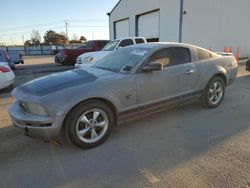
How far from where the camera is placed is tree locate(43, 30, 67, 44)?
246ft

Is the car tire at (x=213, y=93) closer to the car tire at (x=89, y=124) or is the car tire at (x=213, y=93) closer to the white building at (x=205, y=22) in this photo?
the car tire at (x=89, y=124)

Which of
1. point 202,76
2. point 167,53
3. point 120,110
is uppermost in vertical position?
point 167,53

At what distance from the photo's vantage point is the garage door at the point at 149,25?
20036 millimetres

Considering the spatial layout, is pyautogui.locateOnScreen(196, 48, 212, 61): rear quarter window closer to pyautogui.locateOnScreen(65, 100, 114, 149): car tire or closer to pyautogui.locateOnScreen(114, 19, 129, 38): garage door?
pyautogui.locateOnScreen(65, 100, 114, 149): car tire

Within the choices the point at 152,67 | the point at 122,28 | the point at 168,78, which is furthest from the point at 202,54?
the point at 122,28

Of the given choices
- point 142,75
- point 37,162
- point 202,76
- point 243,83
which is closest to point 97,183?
point 37,162

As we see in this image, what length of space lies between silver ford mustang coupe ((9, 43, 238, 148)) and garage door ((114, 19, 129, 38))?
19706mm

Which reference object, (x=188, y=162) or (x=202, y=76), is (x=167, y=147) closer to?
(x=188, y=162)

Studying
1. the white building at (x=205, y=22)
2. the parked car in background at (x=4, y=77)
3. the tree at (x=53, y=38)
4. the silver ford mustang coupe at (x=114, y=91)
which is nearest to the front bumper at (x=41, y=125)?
the silver ford mustang coupe at (x=114, y=91)

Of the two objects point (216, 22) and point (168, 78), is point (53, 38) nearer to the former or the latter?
point (216, 22)

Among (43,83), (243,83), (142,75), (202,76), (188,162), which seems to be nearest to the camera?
(188,162)

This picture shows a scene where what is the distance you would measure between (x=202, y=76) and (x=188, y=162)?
2369 millimetres

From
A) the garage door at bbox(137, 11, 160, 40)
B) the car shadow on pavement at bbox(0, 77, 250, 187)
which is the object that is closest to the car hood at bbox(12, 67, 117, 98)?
the car shadow on pavement at bbox(0, 77, 250, 187)

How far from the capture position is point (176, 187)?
2580 mm
